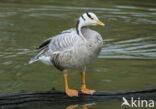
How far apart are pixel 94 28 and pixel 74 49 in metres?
11.3

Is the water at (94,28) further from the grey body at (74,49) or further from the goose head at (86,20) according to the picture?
the goose head at (86,20)

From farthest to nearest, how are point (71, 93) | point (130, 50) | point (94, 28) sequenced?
point (94, 28)
point (130, 50)
point (71, 93)

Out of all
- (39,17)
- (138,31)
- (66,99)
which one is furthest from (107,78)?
(39,17)

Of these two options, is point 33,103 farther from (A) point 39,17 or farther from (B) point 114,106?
(A) point 39,17

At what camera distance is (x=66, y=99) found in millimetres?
8859

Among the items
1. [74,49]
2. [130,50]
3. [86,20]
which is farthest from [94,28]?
[74,49]

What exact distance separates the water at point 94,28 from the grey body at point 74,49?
1147 mm

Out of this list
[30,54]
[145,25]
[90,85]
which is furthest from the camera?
[145,25]

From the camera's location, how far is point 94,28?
19.7 m

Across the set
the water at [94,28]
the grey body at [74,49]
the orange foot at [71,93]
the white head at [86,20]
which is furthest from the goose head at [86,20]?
the water at [94,28]

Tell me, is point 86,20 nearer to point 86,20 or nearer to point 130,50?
point 86,20

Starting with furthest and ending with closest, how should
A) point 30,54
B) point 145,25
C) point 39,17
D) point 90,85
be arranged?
point 39,17 → point 145,25 → point 30,54 → point 90,85

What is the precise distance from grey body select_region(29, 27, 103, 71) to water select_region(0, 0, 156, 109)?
3.76 ft

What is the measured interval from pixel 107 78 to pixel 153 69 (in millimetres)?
1911
